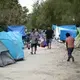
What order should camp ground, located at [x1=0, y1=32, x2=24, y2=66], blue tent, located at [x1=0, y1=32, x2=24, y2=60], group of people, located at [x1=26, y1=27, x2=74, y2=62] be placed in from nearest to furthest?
1. camp ground, located at [x1=0, y1=32, x2=24, y2=66]
2. group of people, located at [x1=26, y1=27, x2=74, y2=62]
3. blue tent, located at [x1=0, y1=32, x2=24, y2=60]

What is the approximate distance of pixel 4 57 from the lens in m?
16.5

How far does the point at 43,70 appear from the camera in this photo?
14469 mm

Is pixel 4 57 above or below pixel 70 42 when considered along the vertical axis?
below

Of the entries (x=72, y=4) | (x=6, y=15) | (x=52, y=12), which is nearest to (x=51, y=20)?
(x=52, y=12)

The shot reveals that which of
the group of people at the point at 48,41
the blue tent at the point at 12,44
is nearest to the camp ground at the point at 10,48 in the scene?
the blue tent at the point at 12,44

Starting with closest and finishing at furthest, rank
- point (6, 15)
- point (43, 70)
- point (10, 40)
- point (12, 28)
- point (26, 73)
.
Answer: point (26, 73), point (43, 70), point (10, 40), point (12, 28), point (6, 15)

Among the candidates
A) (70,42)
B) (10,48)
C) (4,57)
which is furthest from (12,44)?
(70,42)

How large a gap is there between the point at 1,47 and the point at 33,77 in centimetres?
469

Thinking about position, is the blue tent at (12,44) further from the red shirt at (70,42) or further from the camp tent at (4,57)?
the red shirt at (70,42)

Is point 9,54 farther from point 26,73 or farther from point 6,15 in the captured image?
point 6,15

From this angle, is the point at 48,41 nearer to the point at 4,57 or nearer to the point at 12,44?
the point at 12,44

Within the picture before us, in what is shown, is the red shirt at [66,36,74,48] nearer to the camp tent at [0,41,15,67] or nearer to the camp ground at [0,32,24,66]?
the camp ground at [0,32,24,66]

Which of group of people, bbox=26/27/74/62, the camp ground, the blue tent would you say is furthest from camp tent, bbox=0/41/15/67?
group of people, bbox=26/27/74/62

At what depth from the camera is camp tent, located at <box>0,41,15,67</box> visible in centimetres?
1612
